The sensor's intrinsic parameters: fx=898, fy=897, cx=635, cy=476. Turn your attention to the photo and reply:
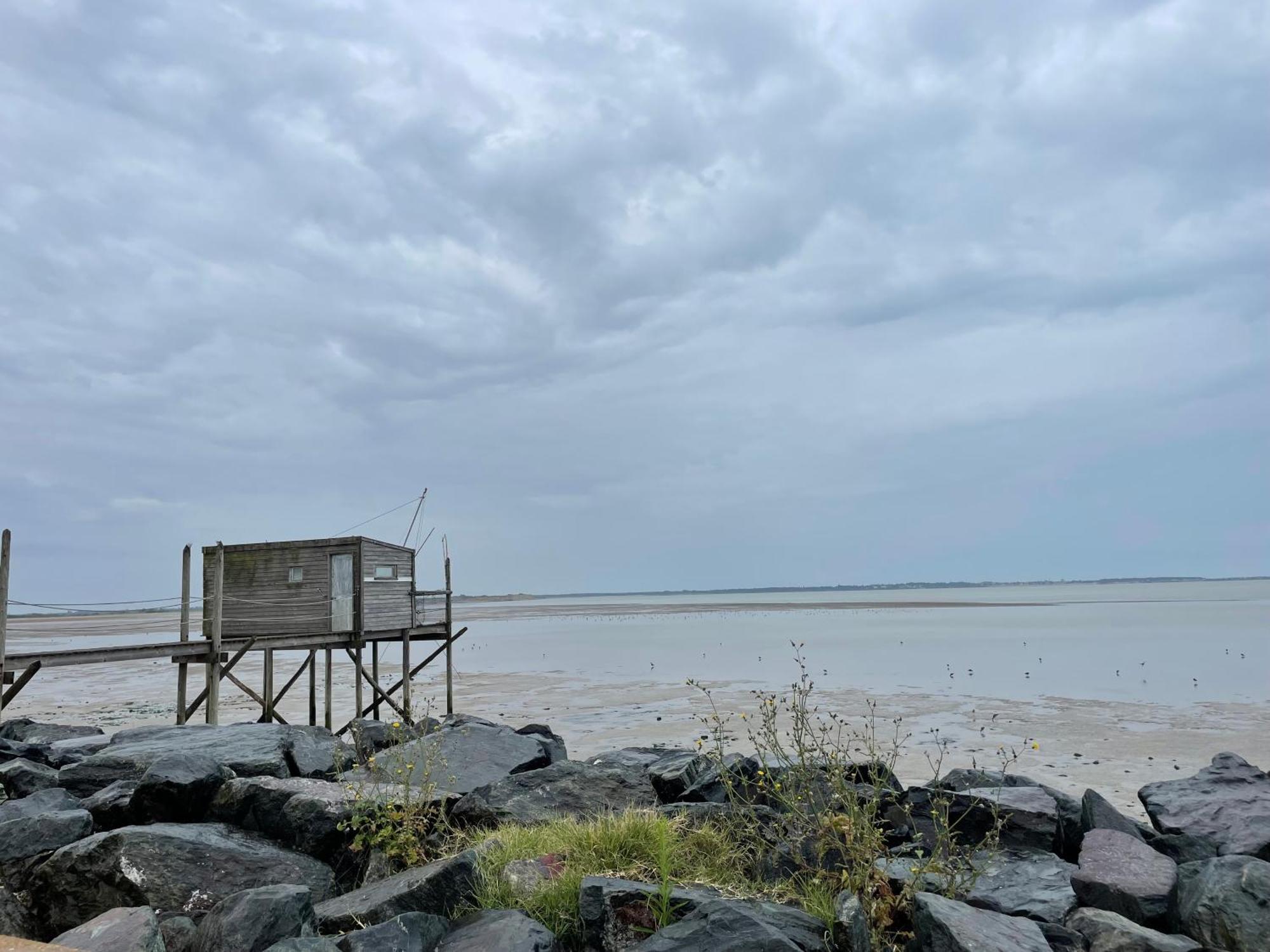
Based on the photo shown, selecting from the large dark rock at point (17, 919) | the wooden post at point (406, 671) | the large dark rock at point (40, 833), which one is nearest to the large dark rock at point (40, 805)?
the large dark rock at point (40, 833)

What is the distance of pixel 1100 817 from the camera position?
8.03 metres

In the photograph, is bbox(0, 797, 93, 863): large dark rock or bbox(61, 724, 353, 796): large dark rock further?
bbox(61, 724, 353, 796): large dark rock

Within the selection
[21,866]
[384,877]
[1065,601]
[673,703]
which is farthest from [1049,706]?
[1065,601]

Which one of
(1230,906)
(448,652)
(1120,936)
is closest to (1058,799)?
(1230,906)

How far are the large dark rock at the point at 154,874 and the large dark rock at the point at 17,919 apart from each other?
0.14m

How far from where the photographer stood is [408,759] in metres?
9.09

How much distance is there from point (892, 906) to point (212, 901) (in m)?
4.60

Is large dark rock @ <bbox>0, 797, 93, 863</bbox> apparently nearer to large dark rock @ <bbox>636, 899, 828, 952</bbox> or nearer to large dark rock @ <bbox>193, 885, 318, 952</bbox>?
large dark rock @ <bbox>193, 885, 318, 952</bbox>

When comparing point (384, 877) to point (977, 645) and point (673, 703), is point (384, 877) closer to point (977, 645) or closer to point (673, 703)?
point (673, 703)

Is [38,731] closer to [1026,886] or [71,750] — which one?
[71,750]

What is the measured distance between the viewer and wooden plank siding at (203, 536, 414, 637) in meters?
23.1

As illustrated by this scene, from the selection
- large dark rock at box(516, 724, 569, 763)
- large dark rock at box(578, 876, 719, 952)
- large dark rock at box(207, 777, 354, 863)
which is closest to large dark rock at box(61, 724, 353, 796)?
large dark rock at box(207, 777, 354, 863)

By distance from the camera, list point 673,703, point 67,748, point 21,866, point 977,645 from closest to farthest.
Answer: point 21,866, point 67,748, point 673,703, point 977,645

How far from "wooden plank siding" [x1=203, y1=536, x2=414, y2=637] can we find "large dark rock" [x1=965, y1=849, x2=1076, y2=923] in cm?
1921
